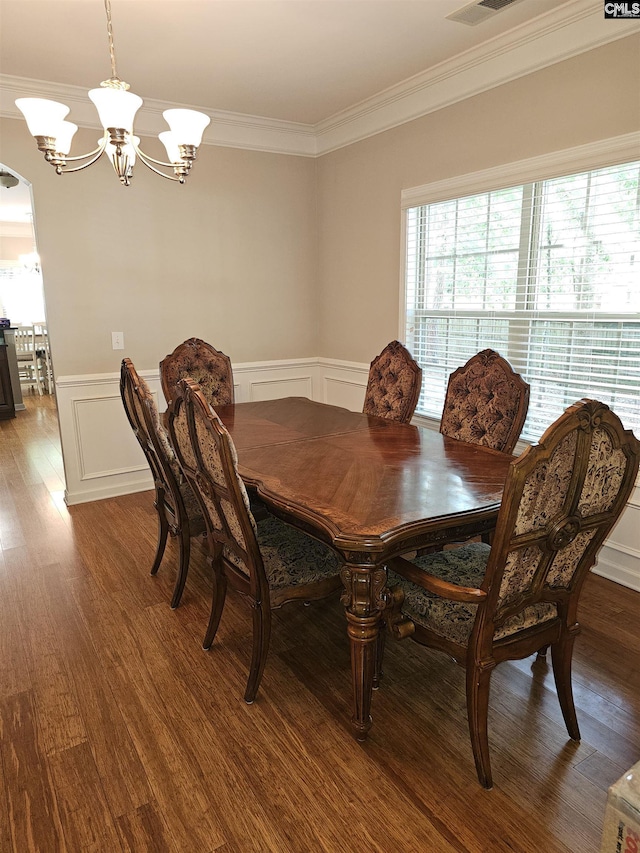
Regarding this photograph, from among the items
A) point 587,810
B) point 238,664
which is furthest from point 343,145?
point 587,810

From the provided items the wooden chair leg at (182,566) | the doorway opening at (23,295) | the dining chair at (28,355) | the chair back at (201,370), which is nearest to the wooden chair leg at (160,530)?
the wooden chair leg at (182,566)

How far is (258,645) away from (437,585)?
760mm

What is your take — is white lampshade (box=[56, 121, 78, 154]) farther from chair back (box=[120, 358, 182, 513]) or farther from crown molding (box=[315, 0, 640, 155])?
crown molding (box=[315, 0, 640, 155])

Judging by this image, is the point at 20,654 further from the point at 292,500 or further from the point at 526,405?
the point at 526,405

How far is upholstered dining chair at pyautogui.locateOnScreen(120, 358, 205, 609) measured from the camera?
8.07 ft

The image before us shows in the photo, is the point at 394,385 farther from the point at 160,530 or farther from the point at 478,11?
the point at 478,11

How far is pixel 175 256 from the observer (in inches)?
168

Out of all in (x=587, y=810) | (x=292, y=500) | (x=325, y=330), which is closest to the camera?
(x=587, y=810)

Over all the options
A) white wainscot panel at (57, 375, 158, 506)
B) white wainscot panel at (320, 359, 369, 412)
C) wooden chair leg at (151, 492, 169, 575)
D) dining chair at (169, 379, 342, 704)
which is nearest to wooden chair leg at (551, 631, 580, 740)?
dining chair at (169, 379, 342, 704)

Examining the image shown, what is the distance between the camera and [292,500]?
74.3 inches

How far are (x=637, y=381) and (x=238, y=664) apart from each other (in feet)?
7.45

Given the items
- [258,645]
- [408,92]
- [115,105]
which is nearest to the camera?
[258,645]
